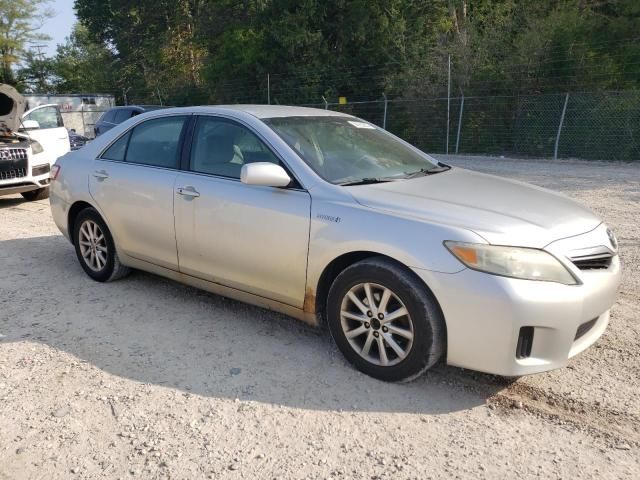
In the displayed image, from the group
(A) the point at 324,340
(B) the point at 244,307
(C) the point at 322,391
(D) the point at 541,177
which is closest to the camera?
(C) the point at 322,391

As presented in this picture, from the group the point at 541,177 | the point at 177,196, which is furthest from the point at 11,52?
the point at 177,196

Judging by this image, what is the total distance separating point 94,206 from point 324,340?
2.47m

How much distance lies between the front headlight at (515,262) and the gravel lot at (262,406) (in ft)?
2.40

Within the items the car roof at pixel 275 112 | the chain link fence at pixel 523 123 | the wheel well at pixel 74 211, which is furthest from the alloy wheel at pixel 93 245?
the chain link fence at pixel 523 123

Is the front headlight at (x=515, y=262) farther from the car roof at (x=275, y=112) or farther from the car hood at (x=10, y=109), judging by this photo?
the car hood at (x=10, y=109)

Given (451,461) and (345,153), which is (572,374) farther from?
(345,153)

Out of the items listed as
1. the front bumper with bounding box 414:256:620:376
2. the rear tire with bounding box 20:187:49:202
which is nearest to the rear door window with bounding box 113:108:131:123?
the rear tire with bounding box 20:187:49:202

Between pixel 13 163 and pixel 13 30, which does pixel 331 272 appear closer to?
pixel 13 163

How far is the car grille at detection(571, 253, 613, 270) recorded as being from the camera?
3105mm

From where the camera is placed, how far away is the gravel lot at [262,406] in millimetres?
2639

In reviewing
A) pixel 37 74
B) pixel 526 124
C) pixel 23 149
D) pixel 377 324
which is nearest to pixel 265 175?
pixel 377 324

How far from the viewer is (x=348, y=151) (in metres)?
4.08

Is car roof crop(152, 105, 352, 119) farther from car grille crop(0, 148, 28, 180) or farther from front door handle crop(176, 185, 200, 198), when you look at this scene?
car grille crop(0, 148, 28, 180)

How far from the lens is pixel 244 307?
15.1 feet
